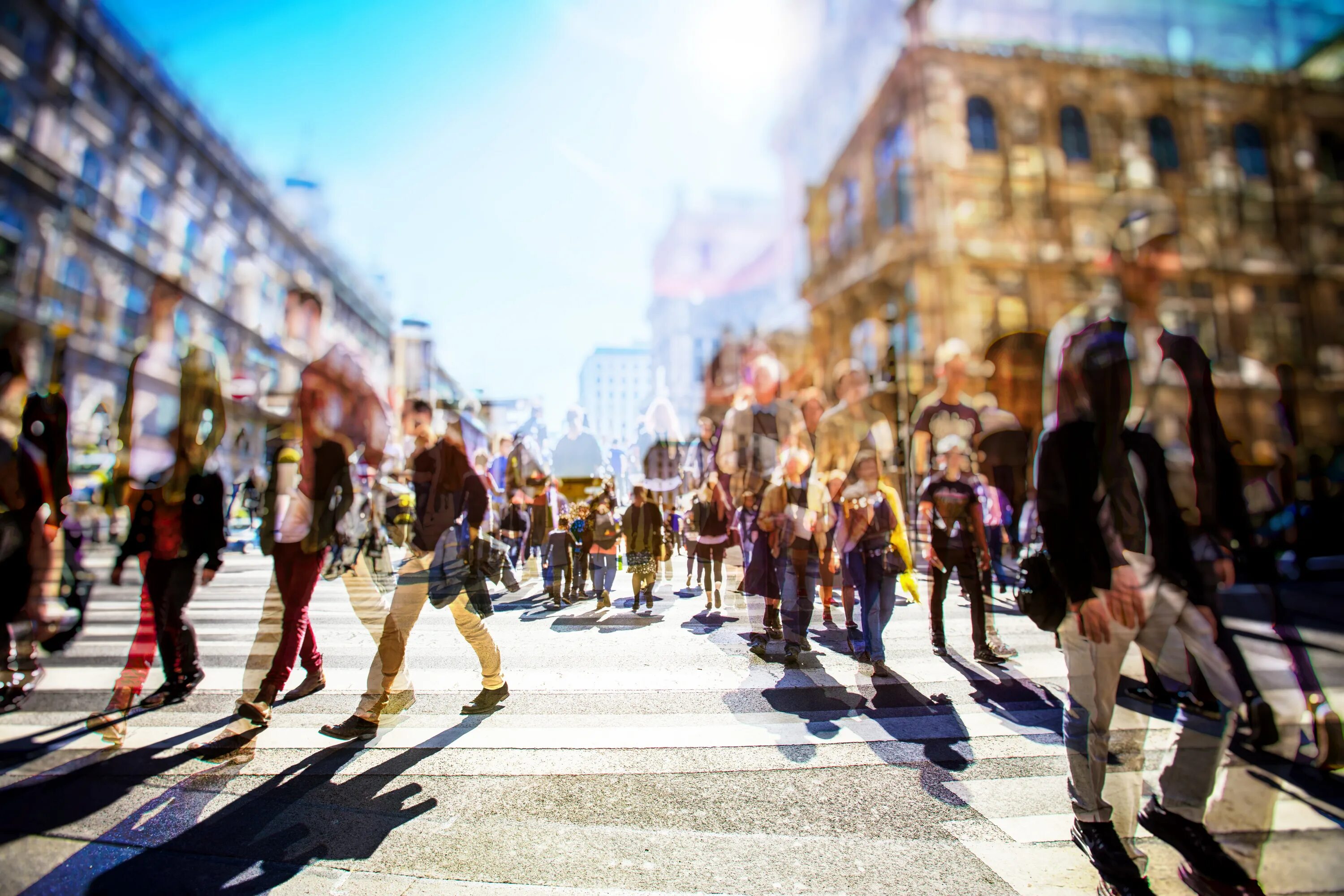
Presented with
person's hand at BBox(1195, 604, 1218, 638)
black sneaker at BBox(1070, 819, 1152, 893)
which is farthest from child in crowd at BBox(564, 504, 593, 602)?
person's hand at BBox(1195, 604, 1218, 638)

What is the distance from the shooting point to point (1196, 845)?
1241 mm

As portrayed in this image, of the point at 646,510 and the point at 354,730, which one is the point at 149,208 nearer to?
the point at 354,730

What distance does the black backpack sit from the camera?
4.40ft

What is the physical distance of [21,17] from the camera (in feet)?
5.28

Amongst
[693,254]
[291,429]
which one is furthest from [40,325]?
[693,254]

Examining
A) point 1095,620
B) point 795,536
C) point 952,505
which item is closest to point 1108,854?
point 1095,620

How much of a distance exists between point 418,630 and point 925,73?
2.29m

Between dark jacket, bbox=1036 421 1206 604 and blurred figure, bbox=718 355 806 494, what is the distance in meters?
0.72

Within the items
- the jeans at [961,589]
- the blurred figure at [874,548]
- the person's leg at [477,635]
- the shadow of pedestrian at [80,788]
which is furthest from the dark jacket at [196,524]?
the jeans at [961,589]

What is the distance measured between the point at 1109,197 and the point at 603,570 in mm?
1839

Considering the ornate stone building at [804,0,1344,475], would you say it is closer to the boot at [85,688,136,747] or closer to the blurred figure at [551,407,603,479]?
the blurred figure at [551,407,603,479]

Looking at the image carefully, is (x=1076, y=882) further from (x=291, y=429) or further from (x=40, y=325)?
(x=40, y=325)

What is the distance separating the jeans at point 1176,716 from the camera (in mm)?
1247

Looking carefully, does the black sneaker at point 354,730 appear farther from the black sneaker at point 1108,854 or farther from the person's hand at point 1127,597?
the person's hand at point 1127,597
